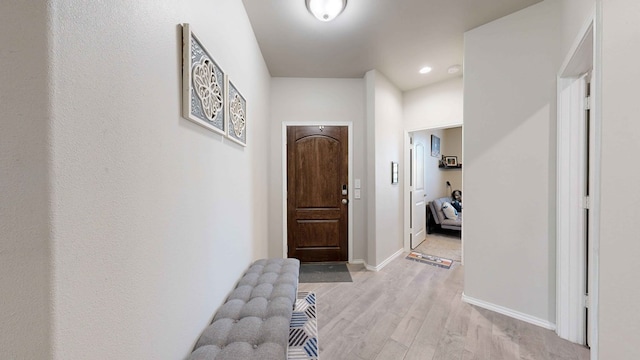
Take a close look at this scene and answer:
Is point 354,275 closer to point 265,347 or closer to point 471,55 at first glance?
point 265,347

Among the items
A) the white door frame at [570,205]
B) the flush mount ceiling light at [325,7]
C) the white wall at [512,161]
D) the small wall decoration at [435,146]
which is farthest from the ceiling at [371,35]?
the small wall decoration at [435,146]

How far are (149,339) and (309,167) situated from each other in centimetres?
268

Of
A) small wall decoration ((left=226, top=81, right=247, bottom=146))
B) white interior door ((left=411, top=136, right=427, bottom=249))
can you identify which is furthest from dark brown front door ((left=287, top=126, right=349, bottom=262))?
small wall decoration ((left=226, top=81, right=247, bottom=146))

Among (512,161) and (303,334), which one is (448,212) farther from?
(303,334)

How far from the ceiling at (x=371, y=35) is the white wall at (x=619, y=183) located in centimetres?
116

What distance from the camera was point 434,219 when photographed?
15.4 feet

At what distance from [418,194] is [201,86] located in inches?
152

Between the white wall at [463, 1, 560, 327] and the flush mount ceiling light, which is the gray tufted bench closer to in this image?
the white wall at [463, 1, 560, 327]

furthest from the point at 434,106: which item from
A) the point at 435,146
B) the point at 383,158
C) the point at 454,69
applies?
the point at 435,146

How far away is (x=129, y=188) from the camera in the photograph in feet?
2.26

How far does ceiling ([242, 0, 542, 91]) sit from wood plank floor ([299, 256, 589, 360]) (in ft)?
8.71

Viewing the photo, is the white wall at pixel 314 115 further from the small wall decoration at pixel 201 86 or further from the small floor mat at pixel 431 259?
the small wall decoration at pixel 201 86

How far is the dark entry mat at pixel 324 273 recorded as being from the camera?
9.20ft

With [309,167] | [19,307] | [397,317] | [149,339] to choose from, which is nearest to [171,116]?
[19,307]
